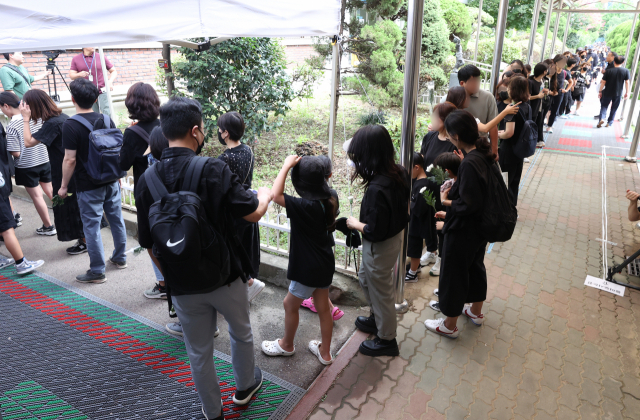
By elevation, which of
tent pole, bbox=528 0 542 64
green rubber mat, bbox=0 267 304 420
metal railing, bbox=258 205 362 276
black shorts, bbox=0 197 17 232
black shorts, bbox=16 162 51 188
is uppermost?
tent pole, bbox=528 0 542 64

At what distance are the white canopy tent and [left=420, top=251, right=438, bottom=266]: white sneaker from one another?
7.80 ft

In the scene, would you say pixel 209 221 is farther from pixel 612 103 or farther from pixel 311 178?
pixel 612 103

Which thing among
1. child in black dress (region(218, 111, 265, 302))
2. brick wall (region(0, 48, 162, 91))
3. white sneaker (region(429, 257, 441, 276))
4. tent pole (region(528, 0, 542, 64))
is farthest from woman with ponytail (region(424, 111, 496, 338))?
brick wall (region(0, 48, 162, 91))

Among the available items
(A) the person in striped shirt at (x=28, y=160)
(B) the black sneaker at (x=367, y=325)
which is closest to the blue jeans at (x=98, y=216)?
(A) the person in striped shirt at (x=28, y=160)

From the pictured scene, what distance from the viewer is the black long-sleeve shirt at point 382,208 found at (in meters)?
2.55

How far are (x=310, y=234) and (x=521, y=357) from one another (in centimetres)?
188

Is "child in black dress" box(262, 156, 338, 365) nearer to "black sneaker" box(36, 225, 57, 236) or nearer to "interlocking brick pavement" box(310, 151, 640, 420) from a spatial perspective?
"interlocking brick pavement" box(310, 151, 640, 420)

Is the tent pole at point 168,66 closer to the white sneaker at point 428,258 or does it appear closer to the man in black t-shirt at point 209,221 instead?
the man in black t-shirt at point 209,221

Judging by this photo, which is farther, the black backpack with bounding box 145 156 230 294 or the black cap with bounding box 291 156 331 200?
the black cap with bounding box 291 156 331 200

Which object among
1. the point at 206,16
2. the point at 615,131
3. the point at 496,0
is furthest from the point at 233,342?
the point at 496,0

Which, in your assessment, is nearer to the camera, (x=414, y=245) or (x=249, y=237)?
(x=249, y=237)

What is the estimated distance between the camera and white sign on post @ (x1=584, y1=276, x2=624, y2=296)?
3994mm

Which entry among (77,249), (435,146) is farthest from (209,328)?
(77,249)

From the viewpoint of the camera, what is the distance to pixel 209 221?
2.10 metres
